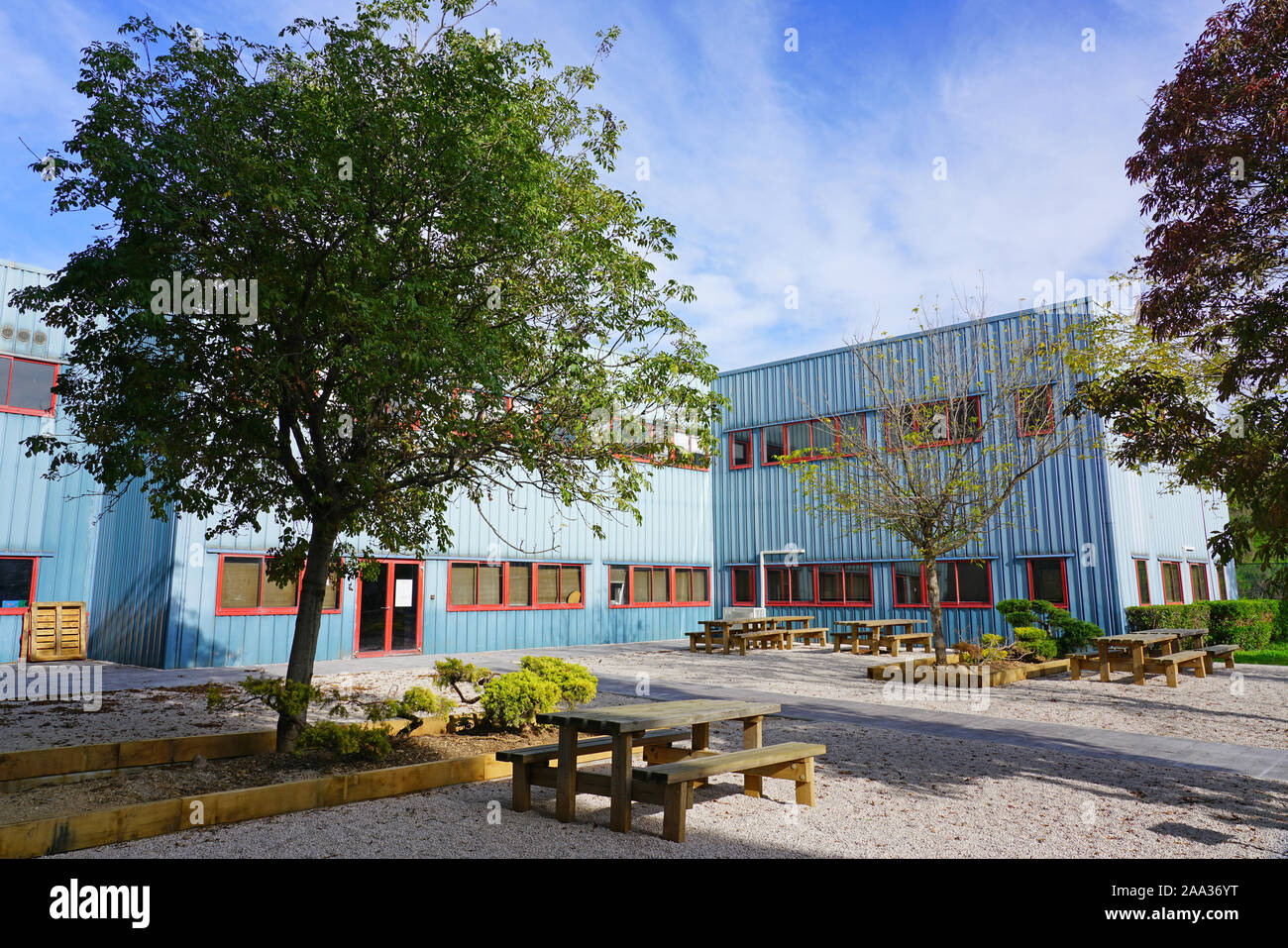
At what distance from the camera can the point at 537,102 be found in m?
8.03

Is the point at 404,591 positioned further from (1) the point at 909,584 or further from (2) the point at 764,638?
(1) the point at 909,584

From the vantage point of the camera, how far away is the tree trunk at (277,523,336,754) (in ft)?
24.5

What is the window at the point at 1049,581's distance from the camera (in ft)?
66.9

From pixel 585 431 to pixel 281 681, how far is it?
349cm

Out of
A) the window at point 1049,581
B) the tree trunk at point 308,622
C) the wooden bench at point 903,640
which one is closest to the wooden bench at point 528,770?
the tree trunk at point 308,622

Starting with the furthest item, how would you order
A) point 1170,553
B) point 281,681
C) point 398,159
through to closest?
point 1170,553, point 281,681, point 398,159

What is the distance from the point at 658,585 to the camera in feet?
84.2

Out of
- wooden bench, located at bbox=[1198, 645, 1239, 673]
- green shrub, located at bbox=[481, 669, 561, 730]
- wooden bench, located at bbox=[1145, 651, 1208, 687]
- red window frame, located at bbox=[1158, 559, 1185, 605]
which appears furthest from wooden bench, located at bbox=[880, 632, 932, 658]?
green shrub, located at bbox=[481, 669, 561, 730]

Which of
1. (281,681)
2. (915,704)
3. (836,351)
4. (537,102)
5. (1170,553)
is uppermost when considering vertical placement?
(836,351)

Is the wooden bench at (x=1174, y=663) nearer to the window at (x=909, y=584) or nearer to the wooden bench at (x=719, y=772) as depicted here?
the window at (x=909, y=584)

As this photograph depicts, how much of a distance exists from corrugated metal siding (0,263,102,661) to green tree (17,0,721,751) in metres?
11.7

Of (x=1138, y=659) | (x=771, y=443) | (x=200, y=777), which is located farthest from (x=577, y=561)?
(x=200, y=777)
